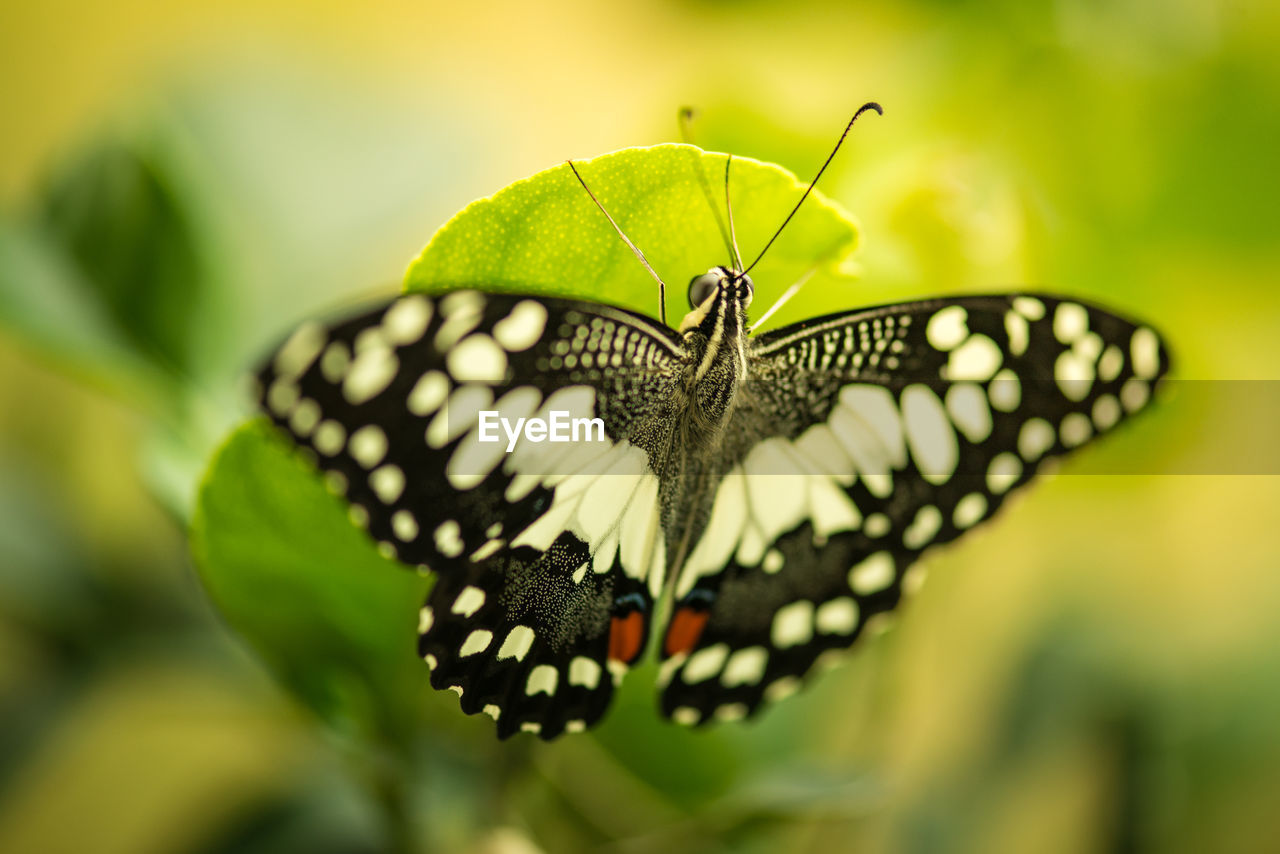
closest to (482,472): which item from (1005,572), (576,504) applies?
(576,504)

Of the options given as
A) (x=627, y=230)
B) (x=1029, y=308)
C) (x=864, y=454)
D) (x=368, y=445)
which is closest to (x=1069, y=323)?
(x=1029, y=308)

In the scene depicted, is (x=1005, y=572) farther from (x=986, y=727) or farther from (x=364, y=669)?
(x=364, y=669)

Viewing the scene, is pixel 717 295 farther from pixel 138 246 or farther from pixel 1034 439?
pixel 138 246

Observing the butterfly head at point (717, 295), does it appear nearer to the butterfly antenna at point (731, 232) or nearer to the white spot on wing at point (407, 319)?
the butterfly antenna at point (731, 232)

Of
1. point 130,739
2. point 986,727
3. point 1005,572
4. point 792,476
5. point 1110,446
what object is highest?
point 1005,572

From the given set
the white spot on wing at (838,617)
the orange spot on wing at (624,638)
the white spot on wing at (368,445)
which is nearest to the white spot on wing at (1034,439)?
the white spot on wing at (838,617)

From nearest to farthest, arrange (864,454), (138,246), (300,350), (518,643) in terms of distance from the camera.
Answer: (300,350)
(518,643)
(864,454)
(138,246)
